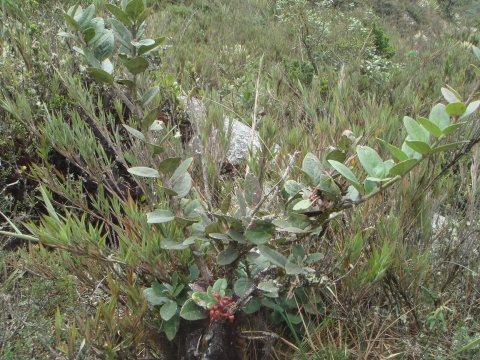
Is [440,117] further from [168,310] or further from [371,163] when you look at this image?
[168,310]

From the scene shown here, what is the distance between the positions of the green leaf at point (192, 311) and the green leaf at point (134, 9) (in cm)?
79

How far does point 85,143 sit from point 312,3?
9.42 meters

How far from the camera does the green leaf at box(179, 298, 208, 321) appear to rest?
125 centimetres

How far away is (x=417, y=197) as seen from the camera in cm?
183

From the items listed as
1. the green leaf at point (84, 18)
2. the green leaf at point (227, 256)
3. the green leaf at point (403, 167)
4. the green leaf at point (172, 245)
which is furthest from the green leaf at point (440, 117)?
the green leaf at point (84, 18)

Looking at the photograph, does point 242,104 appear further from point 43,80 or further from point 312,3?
point 312,3

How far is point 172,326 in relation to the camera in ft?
4.30

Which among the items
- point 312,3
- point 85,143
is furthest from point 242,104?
point 312,3

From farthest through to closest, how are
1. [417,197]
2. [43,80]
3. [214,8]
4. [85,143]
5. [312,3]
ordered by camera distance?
[312,3]
[214,8]
[43,80]
[85,143]
[417,197]

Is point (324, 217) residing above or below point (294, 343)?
above

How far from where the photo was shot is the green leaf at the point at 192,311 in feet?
4.10

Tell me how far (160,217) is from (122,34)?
516mm

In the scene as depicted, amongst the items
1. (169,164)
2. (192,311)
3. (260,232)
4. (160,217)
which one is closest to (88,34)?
(169,164)

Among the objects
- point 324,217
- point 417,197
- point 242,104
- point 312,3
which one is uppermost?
point 324,217
